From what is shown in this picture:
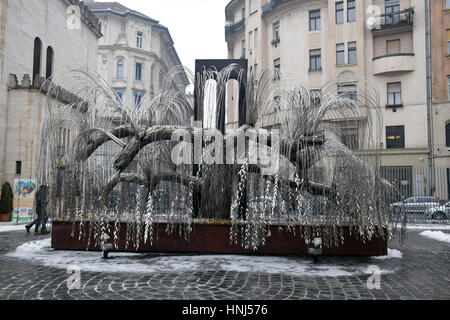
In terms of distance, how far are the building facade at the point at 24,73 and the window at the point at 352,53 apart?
832 inches

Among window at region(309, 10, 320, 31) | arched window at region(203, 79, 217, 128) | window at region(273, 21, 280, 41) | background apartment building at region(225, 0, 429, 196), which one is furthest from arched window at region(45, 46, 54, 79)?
window at region(309, 10, 320, 31)

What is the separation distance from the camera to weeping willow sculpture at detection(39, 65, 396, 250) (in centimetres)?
739

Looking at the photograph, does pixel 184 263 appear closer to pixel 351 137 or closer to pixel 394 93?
pixel 351 137

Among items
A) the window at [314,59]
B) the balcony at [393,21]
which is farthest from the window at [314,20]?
the balcony at [393,21]

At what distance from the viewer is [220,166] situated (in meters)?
7.76

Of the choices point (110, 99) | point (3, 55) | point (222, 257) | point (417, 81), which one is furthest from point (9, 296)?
point (417, 81)

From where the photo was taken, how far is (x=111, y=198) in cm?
803

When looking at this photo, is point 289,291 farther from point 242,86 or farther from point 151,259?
point 242,86

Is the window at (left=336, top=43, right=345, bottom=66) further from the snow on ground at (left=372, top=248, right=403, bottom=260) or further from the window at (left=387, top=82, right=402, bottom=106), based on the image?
the snow on ground at (left=372, top=248, right=403, bottom=260)

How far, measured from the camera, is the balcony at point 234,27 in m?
37.0

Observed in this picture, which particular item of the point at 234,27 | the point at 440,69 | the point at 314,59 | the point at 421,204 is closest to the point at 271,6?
the point at 314,59

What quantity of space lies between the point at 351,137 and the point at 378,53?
2447 centimetres

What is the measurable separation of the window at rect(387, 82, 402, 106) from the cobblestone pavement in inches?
959
